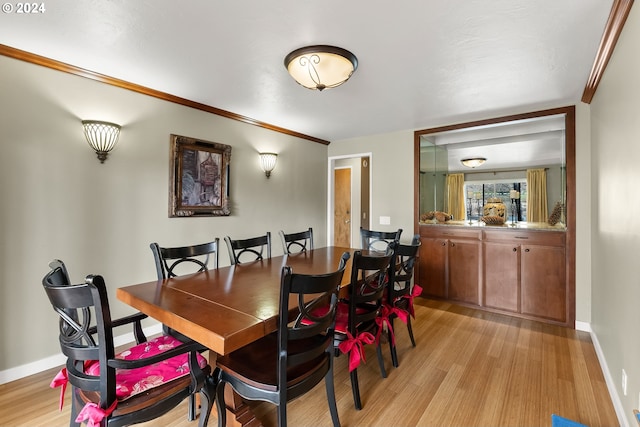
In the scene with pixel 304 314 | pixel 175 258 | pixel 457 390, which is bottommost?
pixel 457 390

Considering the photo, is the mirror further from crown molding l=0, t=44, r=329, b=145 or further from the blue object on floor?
crown molding l=0, t=44, r=329, b=145

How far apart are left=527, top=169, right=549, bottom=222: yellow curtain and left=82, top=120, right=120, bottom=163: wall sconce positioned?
15.6ft

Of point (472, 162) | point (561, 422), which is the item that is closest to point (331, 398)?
point (561, 422)

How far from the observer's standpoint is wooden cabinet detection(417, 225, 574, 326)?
10.2 ft

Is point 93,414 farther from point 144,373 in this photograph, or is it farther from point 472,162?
point 472,162

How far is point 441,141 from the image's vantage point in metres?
4.38

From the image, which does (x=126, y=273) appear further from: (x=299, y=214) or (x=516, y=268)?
(x=516, y=268)

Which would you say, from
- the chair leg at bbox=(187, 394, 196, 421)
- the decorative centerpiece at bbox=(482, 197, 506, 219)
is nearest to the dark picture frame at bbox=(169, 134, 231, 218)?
the chair leg at bbox=(187, 394, 196, 421)

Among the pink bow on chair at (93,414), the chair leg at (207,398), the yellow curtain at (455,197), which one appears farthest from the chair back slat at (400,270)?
the yellow curtain at (455,197)

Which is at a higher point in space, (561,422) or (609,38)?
(609,38)

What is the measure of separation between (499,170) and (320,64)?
3694 millimetres

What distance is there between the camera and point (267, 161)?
382cm

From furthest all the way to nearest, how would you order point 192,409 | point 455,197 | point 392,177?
point 455,197 → point 392,177 → point 192,409

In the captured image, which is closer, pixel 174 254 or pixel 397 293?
pixel 174 254
